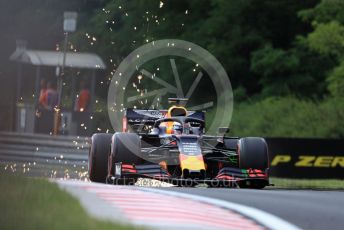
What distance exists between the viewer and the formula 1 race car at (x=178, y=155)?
1586 centimetres

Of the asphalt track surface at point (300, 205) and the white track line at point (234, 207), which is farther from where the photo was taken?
the asphalt track surface at point (300, 205)

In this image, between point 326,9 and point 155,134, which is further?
point 326,9

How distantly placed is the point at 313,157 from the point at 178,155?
244 inches

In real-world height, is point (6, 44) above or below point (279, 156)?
above

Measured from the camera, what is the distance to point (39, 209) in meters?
8.55

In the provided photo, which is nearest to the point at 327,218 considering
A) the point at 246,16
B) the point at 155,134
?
the point at 155,134

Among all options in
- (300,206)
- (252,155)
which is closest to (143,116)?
(252,155)

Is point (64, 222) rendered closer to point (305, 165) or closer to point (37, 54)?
point (305, 165)

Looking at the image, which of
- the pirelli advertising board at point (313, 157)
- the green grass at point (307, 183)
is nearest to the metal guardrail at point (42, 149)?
the green grass at point (307, 183)

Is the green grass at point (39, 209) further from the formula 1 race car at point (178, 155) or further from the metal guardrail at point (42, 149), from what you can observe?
the metal guardrail at point (42, 149)

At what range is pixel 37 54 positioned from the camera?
31.8m

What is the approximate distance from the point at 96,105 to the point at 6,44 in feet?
21.3

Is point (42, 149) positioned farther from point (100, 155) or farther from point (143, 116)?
point (100, 155)

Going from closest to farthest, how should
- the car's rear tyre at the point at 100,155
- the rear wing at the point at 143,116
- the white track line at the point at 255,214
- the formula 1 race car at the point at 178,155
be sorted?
the white track line at the point at 255,214, the formula 1 race car at the point at 178,155, the car's rear tyre at the point at 100,155, the rear wing at the point at 143,116
